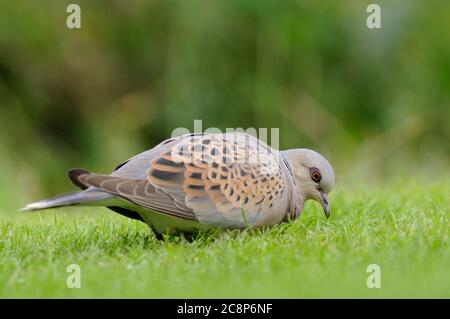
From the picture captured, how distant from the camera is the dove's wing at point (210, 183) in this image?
5.29 metres

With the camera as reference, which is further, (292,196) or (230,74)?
(230,74)

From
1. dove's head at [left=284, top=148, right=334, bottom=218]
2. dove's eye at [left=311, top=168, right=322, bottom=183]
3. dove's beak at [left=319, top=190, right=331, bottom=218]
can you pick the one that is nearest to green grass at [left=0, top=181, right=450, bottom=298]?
dove's beak at [left=319, top=190, right=331, bottom=218]

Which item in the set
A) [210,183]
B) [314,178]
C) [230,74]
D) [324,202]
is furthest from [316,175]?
[230,74]

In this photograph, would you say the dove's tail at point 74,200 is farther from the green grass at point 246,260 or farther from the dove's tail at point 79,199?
the green grass at point 246,260

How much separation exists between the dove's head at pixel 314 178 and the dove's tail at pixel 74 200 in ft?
5.23

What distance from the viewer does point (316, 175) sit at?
20.1 feet

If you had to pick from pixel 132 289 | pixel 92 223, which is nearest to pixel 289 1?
pixel 92 223

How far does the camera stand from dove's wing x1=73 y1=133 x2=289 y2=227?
5.29m

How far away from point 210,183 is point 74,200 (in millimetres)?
916

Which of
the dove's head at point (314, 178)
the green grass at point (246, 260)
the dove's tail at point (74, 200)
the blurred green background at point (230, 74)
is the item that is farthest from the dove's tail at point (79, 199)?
the blurred green background at point (230, 74)

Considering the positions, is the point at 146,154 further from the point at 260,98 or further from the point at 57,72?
the point at 57,72

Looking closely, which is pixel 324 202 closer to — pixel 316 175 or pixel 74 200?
pixel 316 175

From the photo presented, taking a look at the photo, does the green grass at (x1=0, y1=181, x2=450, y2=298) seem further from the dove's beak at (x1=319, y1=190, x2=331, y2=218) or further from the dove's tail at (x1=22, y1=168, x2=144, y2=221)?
the dove's tail at (x1=22, y1=168, x2=144, y2=221)

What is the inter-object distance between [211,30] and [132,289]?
25.0 ft
